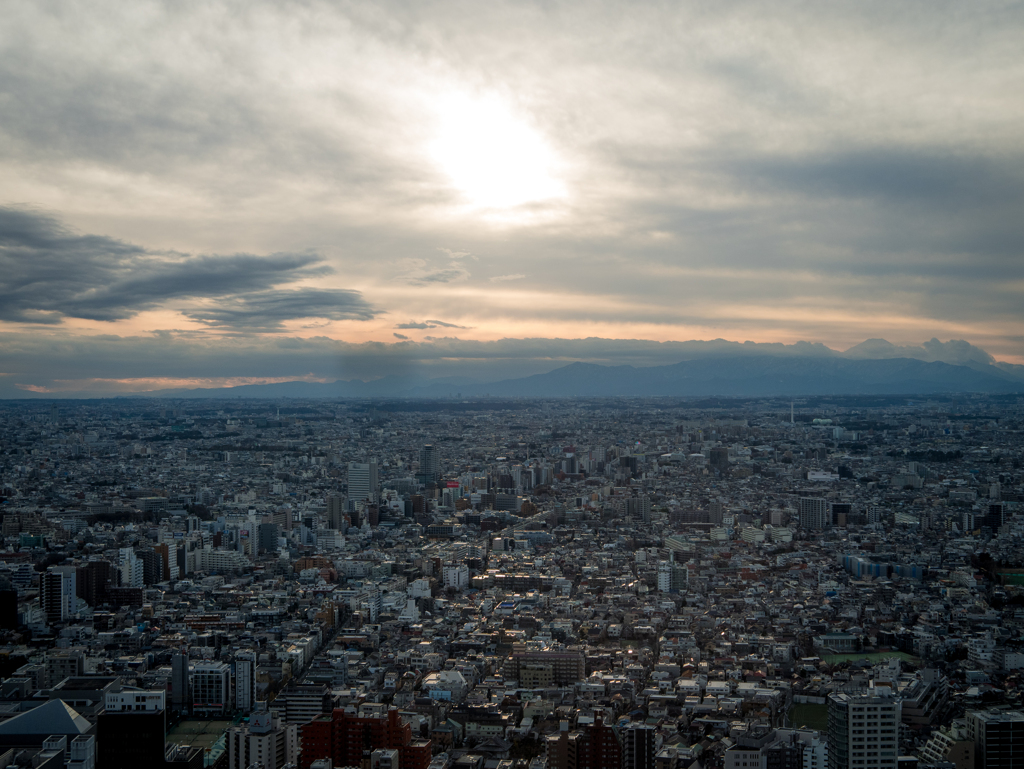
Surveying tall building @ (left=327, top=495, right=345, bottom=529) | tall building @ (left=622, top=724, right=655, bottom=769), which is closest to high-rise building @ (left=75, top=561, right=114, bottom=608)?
tall building @ (left=327, top=495, right=345, bottom=529)

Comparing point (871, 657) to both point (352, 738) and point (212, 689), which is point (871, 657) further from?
point (212, 689)

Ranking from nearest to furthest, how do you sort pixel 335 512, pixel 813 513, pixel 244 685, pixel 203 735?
1. pixel 203 735
2. pixel 244 685
3. pixel 813 513
4. pixel 335 512

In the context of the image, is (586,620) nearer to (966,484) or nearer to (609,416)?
(966,484)

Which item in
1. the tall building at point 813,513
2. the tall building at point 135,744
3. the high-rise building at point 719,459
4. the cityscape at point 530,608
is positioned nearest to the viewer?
the tall building at point 135,744

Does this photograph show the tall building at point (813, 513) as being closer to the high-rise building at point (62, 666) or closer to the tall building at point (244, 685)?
the tall building at point (244, 685)

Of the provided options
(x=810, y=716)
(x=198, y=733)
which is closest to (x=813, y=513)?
(x=810, y=716)

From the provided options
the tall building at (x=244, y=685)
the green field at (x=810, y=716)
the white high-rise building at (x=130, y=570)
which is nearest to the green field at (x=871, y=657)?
the green field at (x=810, y=716)

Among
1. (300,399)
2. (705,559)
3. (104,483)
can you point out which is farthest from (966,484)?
(300,399)
